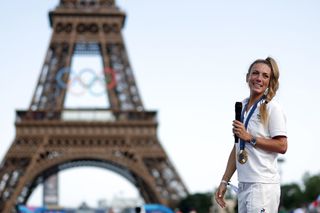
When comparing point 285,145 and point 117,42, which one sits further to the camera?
point 117,42

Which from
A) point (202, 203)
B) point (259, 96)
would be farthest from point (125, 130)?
point (259, 96)

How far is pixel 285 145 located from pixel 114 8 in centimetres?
5695

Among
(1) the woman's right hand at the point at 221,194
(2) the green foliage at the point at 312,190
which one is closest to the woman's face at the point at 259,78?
(1) the woman's right hand at the point at 221,194

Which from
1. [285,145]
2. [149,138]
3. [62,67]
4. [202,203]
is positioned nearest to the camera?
[285,145]

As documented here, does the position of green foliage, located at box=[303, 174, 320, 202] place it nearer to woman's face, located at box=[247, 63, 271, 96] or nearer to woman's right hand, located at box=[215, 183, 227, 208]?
woman's right hand, located at box=[215, 183, 227, 208]

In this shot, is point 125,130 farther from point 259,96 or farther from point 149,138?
point 259,96

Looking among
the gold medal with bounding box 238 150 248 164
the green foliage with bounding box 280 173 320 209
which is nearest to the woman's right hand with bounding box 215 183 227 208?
the gold medal with bounding box 238 150 248 164

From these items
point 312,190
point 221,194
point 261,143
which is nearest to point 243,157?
point 261,143

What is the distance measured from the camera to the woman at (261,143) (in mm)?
5262

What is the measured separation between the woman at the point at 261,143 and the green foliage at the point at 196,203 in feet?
165

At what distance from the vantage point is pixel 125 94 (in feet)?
198

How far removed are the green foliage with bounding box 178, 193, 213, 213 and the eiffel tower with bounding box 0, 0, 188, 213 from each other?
2.13 feet

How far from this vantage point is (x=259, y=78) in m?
5.52

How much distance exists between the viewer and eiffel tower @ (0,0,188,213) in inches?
2232
